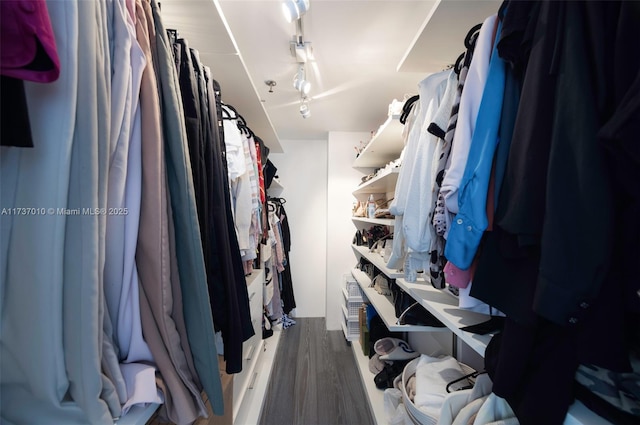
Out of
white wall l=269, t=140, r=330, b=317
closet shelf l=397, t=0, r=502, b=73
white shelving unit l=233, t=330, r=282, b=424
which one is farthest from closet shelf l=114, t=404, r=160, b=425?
white wall l=269, t=140, r=330, b=317

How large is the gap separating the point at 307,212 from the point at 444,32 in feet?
6.91

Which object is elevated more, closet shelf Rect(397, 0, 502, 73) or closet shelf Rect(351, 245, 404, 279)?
closet shelf Rect(397, 0, 502, 73)

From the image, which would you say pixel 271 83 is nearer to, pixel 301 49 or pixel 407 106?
pixel 301 49

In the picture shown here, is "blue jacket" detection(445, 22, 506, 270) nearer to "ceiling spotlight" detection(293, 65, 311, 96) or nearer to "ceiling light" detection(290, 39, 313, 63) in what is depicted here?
"ceiling light" detection(290, 39, 313, 63)

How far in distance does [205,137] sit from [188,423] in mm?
700

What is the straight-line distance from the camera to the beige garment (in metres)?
0.46

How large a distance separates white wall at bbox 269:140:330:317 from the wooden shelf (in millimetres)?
943

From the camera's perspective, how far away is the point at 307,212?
2688mm

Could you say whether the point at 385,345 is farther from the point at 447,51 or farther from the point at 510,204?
the point at 447,51

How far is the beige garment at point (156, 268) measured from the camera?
46cm

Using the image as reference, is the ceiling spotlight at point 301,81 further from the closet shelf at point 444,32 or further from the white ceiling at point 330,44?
the closet shelf at point 444,32

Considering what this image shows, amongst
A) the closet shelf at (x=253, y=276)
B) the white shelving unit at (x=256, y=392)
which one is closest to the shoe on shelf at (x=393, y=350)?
the white shelving unit at (x=256, y=392)

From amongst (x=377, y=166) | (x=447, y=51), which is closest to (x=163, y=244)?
(x=447, y=51)

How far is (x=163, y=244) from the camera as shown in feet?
1.54
